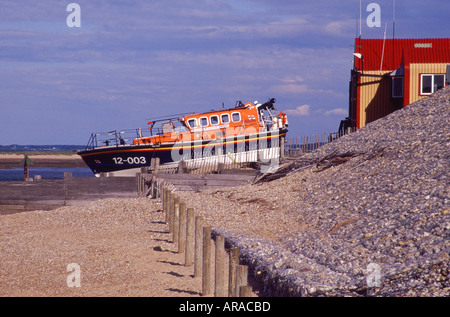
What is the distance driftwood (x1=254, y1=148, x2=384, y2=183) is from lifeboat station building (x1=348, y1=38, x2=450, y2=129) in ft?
34.4

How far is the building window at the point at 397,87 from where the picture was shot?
32312mm

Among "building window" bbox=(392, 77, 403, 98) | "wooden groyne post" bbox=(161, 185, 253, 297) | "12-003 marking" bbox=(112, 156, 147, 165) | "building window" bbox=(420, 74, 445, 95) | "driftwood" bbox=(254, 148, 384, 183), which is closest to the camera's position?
"wooden groyne post" bbox=(161, 185, 253, 297)

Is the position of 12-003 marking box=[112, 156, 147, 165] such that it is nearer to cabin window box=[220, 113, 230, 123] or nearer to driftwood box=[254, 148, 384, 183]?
cabin window box=[220, 113, 230, 123]

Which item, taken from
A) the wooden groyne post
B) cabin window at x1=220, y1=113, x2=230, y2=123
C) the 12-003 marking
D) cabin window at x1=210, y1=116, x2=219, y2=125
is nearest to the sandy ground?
the wooden groyne post

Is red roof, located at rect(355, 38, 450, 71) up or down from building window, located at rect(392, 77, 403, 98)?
up

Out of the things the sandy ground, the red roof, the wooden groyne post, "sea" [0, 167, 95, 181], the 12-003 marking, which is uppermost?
the red roof

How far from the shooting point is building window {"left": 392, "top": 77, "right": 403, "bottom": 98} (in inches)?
1272

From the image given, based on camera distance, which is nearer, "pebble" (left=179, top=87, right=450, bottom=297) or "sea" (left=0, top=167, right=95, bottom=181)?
"pebble" (left=179, top=87, right=450, bottom=297)

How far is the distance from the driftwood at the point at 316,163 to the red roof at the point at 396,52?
12.4 m

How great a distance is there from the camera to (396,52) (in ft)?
120

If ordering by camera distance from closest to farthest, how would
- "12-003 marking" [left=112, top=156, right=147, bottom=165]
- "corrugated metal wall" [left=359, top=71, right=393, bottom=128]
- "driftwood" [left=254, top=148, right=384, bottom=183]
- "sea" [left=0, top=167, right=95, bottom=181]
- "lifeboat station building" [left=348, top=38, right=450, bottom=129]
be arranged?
"driftwood" [left=254, top=148, right=384, bottom=183] < "12-003 marking" [left=112, top=156, right=147, bottom=165] < "lifeboat station building" [left=348, top=38, right=450, bottom=129] < "corrugated metal wall" [left=359, top=71, right=393, bottom=128] < "sea" [left=0, top=167, right=95, bottom=181]

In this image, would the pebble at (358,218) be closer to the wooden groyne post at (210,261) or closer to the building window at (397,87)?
the wooden groyne post at (210,261)
